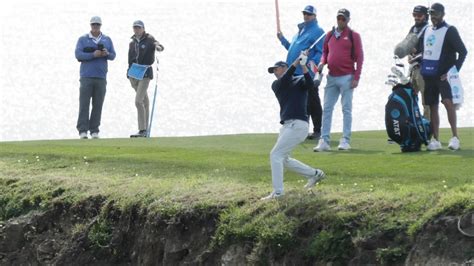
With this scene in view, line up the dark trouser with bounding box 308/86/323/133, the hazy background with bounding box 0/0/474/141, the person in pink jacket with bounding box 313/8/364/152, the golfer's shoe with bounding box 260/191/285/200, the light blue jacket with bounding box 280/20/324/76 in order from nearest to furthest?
the golfer's shoe with bounding box 260/191/285/200
the person in pink jacket with bounding box 313/8/364/152
the light blue jacket with bounding box 280/20/324/76
the dark trouser with bounding box 308/86/323/133
the hazy background with bounding box 0/0/474/141

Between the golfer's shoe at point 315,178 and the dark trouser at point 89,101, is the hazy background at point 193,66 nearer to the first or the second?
the dark trouser at point 89,101

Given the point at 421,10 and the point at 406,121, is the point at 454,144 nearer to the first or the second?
the point at 406,121

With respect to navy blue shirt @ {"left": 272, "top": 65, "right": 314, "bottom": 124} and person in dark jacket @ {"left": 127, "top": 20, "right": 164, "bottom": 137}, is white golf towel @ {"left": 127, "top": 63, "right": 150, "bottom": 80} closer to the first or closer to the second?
person in dark jacket @ {"left": 127, "top": 20, "right": 164, "bottom": 137}

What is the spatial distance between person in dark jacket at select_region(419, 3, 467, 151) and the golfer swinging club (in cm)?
344

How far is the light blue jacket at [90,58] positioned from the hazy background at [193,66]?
13.3 meters

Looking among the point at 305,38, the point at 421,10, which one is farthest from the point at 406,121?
the point at 305,38

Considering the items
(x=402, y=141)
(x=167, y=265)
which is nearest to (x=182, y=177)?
(x=167, y=265)

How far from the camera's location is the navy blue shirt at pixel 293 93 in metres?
16.2

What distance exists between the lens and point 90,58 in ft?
82.1

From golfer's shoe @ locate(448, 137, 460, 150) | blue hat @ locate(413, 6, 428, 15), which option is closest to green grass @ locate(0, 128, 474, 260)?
golfer's shoe @ locate(448, 137, 460, 150)

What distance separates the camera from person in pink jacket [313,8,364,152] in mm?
19875

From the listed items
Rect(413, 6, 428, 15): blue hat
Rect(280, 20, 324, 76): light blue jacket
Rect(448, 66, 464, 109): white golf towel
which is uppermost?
Rect(413, 6, 428, 15): blue hat

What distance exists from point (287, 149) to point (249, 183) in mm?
1152

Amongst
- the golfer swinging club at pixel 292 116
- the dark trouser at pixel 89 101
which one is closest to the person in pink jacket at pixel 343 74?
the golfer swinging club at pixel 292 116
